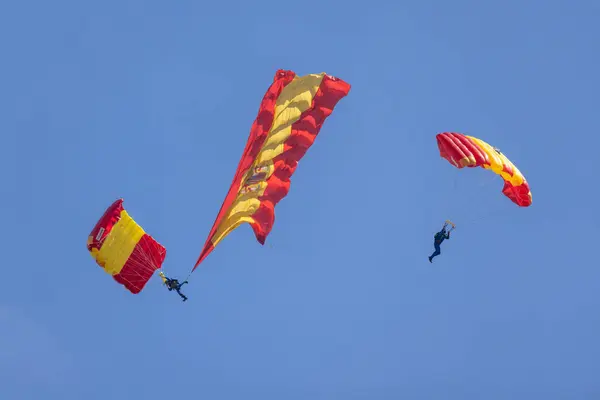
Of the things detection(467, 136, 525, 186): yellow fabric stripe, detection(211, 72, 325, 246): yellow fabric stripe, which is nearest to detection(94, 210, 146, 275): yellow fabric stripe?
detection(211, 72, 325, 246): yellow fabric stripe

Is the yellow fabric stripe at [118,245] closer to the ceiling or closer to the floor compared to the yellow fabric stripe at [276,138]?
closer to the floor

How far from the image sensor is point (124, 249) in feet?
118

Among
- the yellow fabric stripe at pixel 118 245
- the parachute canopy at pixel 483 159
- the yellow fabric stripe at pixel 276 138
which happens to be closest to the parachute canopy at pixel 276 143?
the yellow fabric stripe at pixel 276 138

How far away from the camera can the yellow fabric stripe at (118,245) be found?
36.0 metres

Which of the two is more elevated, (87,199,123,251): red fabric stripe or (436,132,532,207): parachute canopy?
(436,132,532,207): parachute canopy

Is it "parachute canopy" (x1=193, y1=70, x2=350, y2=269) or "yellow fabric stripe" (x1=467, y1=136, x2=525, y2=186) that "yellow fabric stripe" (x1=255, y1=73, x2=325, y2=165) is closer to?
"parachute canopy" (x1=193, y1=70, x2=350, y2=269)

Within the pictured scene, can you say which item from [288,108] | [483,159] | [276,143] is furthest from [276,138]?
[483,159]

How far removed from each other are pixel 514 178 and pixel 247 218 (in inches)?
274

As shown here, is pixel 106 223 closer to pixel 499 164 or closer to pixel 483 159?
pixel 483 159

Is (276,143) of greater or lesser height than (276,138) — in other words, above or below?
below

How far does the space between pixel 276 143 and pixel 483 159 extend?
4.94 metres

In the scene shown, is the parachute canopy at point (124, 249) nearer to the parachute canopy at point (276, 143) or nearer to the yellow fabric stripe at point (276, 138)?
the parachute canopy at point (276, 143)

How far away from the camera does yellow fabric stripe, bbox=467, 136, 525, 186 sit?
3559 centimetres

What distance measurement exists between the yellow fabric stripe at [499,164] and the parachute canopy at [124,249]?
812 centimetres
